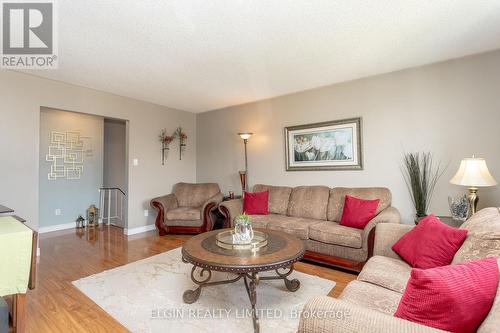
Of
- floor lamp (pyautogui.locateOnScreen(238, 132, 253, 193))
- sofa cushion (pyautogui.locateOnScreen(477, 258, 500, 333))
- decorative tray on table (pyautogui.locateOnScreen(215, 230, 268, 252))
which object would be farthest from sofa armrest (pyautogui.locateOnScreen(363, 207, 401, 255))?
floor lamp (pyautogui.locateOnScreen(238, 132, 253, 193))

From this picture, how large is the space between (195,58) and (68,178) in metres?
3.92

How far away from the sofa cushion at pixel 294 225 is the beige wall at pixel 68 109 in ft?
8.58

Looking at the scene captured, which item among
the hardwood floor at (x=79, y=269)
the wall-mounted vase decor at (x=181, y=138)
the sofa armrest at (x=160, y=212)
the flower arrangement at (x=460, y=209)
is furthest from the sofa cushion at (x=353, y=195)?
the wall-mounted vase decor at (x=181, y=138)

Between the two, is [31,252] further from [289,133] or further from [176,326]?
[289,133]

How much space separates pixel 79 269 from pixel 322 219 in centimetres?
307

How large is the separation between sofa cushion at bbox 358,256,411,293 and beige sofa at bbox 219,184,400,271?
73 centimetres

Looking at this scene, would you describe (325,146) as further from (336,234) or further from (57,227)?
(57,227)

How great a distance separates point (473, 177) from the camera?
7.42 ft

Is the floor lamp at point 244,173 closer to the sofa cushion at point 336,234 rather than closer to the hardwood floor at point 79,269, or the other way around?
the hardwood floor at point 79,269

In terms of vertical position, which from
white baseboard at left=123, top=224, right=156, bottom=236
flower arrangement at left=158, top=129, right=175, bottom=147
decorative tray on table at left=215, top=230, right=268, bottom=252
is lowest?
white baseboard at left=123, top=224, right=156, bottom=236

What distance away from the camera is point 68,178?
4.92 m

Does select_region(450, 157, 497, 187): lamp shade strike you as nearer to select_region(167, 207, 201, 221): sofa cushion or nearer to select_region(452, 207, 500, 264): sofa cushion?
select_region(452, 207, 500, 264): sofa cushion

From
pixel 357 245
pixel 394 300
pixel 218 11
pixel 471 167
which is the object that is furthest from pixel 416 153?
pixel 218 11

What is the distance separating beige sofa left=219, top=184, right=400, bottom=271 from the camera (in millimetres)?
2725
